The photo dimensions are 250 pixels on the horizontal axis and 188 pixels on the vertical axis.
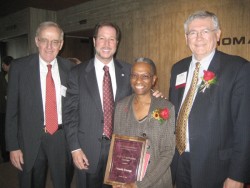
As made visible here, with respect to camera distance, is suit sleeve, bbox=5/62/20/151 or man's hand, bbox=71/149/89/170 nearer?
man's hand, bbox=71/149/89/170

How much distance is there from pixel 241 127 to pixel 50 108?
189 cm

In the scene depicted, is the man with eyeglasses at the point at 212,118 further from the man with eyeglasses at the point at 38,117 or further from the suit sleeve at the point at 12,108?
the suit sleeve at the point at 12,108

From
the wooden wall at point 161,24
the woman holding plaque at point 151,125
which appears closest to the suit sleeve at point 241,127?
the woman holding plaque at point 151,125

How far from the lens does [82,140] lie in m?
2.44

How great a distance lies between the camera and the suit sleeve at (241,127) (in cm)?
191

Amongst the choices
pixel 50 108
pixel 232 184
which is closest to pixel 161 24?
pixel 50 108

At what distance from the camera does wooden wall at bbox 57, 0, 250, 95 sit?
16.4ft

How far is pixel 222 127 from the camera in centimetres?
200

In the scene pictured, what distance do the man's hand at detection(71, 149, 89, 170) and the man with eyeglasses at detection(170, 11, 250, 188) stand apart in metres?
0.90

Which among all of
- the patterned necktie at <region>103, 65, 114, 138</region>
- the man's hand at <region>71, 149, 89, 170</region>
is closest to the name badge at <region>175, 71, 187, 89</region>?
the patterned necktie at <region>103, 65, 114, 138</region>

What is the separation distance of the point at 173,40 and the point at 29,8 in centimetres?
675

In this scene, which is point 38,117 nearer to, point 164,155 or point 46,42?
point 46,42

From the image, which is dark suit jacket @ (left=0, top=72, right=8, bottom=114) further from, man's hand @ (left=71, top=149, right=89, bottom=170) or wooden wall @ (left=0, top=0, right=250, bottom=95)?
man's hand @ (left=71, top=149, right=89, bottom=170)

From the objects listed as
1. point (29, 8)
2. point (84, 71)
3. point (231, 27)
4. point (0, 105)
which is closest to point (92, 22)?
point (29, 8)
